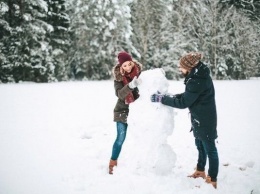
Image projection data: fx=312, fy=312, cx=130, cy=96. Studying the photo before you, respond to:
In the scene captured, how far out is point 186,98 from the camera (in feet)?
14.8

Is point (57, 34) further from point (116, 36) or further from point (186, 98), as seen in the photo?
point (186, 98)

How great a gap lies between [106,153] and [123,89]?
2.12 metres

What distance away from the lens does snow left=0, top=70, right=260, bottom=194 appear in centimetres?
478

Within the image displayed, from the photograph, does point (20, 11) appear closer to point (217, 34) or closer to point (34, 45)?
point (34, 45)

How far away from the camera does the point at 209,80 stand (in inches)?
178

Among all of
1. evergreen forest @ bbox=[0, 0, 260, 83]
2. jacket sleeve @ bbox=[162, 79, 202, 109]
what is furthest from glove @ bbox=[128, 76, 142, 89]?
evergreen forest @ bbox=[0, 0, 260, 83]

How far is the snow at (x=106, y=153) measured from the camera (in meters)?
4.78

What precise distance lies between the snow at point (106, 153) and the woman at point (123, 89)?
0.18 m

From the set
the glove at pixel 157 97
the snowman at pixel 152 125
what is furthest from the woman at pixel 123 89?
the glove at pixel 157 97

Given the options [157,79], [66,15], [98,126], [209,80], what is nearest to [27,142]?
[98,126]

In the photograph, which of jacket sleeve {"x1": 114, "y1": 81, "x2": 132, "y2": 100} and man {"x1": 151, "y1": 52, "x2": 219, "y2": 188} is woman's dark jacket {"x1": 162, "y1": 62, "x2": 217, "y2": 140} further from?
jacket sleeve {"x1": 114, "y1": 81, "x2": 132, "y2": 100}

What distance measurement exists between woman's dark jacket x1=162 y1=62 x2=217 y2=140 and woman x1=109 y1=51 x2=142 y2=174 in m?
0.81

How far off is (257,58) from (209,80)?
31776 millimetres

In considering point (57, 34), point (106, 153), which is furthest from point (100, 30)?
point (106, 153)
